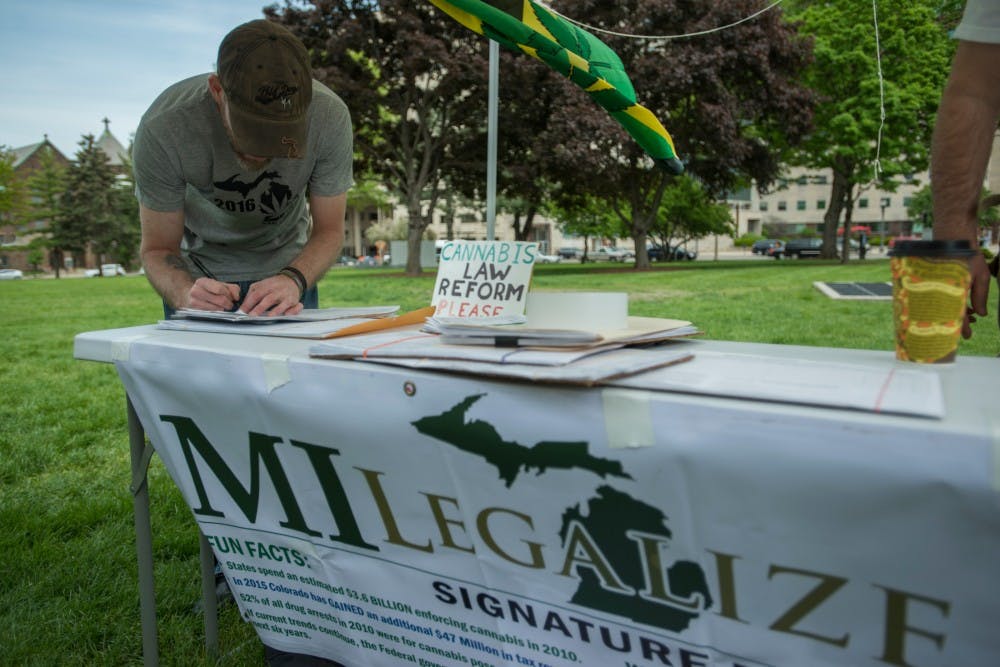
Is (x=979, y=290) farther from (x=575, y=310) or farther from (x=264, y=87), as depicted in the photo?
(x=264, y=87)

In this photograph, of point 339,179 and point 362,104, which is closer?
point 339,179

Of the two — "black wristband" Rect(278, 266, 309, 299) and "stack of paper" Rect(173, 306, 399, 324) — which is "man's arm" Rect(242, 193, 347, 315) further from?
"stack of paper" Rect(173, 306, 399, 324)

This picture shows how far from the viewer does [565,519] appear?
1.05m

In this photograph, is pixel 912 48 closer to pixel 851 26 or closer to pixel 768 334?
pixel 851 26

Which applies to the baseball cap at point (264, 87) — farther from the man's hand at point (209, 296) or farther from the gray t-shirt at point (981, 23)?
the gray t-shirt at point (981, 23)

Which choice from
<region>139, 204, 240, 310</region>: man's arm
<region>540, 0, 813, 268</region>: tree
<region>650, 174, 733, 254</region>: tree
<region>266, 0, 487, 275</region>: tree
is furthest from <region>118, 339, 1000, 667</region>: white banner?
<region>650, 174, 733, 254</region>: tree

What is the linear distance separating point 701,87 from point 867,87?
6.68 metres

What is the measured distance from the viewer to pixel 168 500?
3162mm

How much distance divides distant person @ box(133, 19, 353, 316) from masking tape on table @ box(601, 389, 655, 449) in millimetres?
1282

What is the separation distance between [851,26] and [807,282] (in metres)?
11.9

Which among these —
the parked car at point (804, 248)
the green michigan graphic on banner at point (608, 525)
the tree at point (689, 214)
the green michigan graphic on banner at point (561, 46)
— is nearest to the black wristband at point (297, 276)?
the green michigan graphic on banner at point (561, 46)

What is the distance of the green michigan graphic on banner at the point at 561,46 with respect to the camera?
176cm

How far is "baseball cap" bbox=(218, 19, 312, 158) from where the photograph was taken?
1813mm

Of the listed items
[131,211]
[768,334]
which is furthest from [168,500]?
[131,211]
